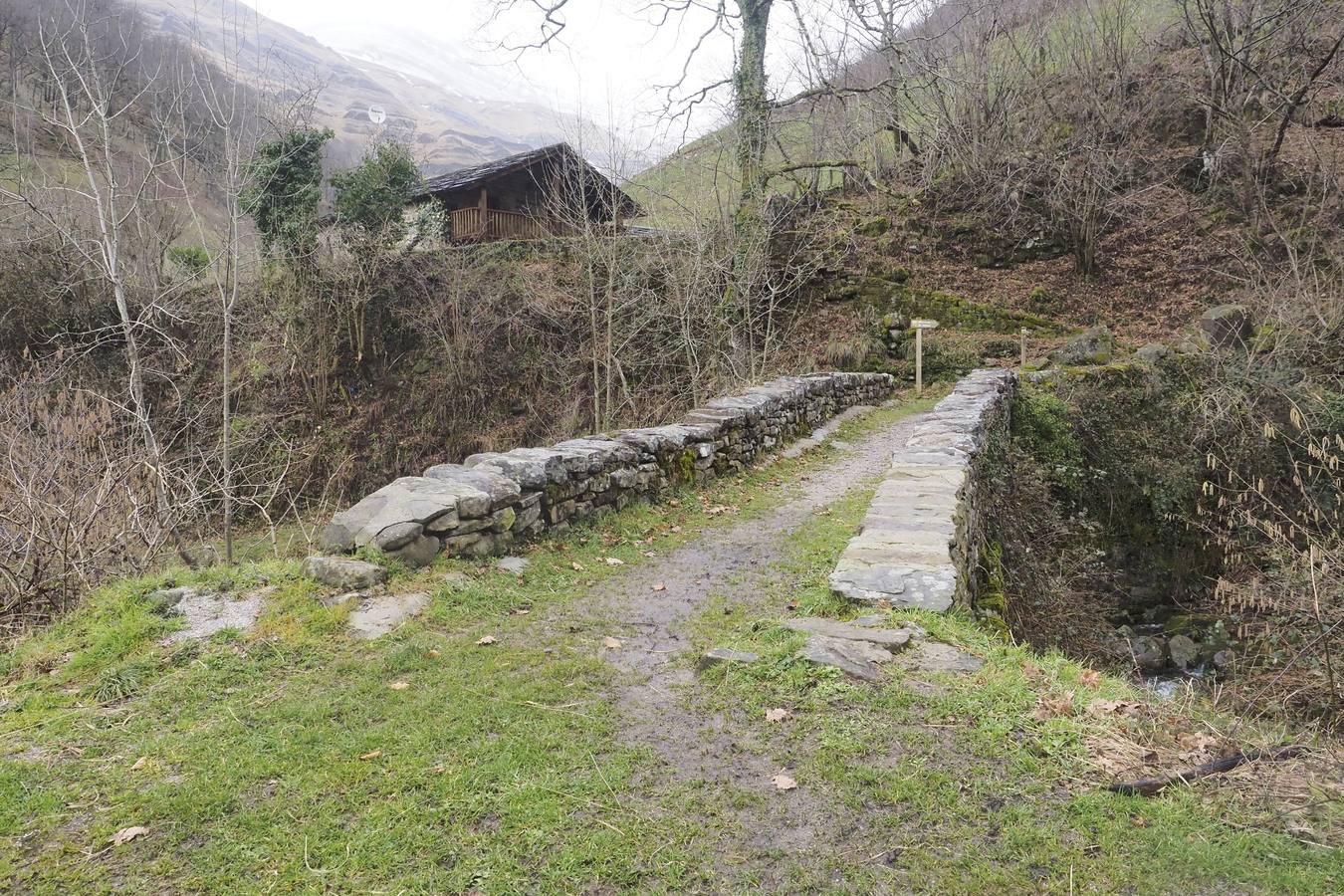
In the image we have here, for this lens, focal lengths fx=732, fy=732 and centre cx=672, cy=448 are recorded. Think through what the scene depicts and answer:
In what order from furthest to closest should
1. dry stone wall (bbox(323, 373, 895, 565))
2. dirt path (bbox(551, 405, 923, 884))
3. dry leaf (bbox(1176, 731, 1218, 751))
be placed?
dry stone wall (bbox(323, 373, 895, 565)) → dry leaf (bbox(1176, 731, 1218, 751)) → dirt path (bbox(551, 405, 923, 884))

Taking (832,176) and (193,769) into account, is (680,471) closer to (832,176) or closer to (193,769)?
(193,769)

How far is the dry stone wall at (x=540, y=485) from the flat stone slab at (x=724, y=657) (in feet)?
6.82

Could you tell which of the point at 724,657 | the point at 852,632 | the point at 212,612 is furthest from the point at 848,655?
the point at 212,612

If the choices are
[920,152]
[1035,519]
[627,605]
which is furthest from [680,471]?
[920,152]

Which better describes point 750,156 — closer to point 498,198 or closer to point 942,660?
point 498,198

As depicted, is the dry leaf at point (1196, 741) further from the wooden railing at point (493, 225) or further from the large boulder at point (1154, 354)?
the wooden railing at point (493, 225)

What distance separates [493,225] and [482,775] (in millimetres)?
21000

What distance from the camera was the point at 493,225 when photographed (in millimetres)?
21625

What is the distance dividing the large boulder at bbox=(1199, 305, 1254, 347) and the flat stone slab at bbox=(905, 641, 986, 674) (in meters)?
11.0

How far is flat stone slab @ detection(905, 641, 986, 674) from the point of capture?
328 cm

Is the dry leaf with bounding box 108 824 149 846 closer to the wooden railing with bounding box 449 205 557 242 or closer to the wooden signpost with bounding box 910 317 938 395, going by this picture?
the wooden signpost with bounding box 910 317 938 395

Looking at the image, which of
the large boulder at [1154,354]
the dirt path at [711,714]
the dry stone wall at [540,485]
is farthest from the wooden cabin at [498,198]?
the dirt path at [711,714]

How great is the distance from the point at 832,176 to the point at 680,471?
16.5 metres

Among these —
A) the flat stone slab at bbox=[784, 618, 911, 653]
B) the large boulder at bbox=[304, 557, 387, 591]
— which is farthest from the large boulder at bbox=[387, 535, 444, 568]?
the flat stone slab at bbox=[784, 618, 911, 653]
